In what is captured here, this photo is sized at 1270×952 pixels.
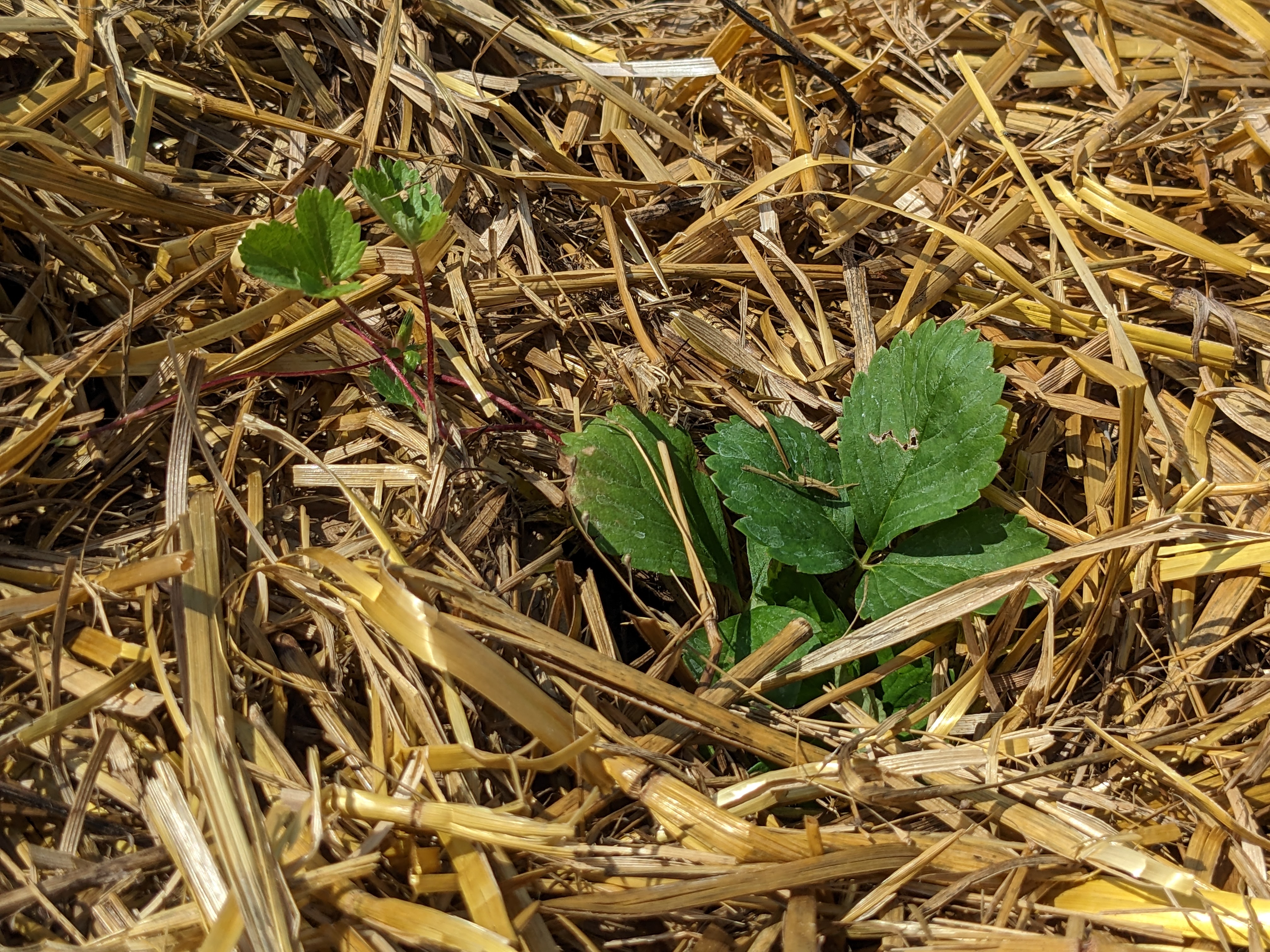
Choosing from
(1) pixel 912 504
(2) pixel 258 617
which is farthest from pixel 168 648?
(1) pixel 912 504

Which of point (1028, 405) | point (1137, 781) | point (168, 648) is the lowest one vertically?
point (1137, 781)

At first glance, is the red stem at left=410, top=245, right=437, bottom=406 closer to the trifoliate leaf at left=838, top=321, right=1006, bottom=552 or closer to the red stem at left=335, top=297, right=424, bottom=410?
the red stem at left=335, top=297, right=424, bottom=410

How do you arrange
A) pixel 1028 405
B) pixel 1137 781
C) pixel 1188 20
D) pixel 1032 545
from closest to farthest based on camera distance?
pixel 1137 781, pixel 1032 545, pixel 1028 405, pixel 1188 20

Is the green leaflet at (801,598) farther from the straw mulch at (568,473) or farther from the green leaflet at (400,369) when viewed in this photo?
the green leaflet at (400,369)

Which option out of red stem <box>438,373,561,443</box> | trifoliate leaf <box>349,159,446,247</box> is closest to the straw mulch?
red stem <box>438,373,561,443</box>

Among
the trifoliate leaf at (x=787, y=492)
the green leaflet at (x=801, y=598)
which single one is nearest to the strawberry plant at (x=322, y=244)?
the trifoliate leaf at (x=787, y=492)

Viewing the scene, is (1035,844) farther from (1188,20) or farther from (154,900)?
(1188,20)
